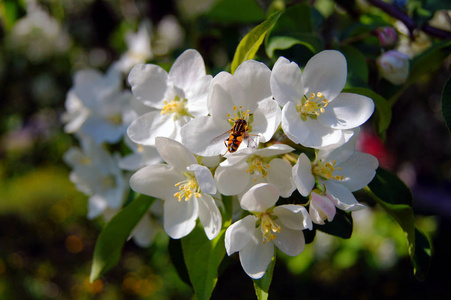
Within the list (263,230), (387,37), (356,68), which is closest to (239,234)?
(263,230)

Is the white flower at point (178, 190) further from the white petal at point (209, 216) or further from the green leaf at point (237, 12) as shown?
the green leaf at point (237, 12)

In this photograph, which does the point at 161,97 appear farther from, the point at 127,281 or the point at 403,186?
the point at 127,281

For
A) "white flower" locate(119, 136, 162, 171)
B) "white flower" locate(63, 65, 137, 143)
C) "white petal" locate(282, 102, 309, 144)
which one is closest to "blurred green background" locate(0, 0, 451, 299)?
"white flower" locate(63, 65, 137, 143)

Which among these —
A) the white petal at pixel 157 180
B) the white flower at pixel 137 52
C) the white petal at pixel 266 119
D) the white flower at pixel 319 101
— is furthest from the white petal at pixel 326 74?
the white flower at pixel 137 52

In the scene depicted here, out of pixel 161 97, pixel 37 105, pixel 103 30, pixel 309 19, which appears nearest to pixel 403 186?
pixel 309 19

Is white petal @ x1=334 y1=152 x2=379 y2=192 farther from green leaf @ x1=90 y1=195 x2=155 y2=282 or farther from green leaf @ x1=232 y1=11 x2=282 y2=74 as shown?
green leaf @ x1=90 y1=195 x2=155 y2=282
